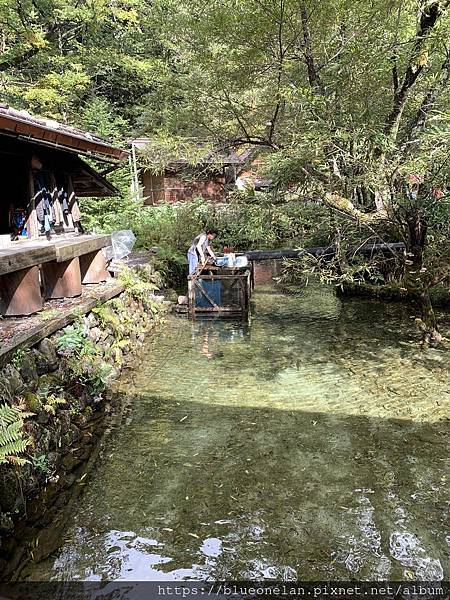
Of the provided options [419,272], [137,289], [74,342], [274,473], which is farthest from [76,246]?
[419,272]

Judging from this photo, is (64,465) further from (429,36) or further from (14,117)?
(429,36)

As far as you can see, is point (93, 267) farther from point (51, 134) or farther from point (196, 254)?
point (51, 134)

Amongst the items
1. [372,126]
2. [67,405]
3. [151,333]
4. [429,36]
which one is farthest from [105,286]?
[429,36]

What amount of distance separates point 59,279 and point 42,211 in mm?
1585

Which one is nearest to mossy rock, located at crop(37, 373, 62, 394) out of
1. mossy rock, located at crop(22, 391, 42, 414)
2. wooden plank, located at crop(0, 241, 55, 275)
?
mossy rock, located at crop(22, 391, 42, 414)

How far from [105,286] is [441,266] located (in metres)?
6.74

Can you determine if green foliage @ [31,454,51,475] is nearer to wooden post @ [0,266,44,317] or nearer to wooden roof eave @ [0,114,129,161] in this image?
wooden post @ [0,266,44,317]

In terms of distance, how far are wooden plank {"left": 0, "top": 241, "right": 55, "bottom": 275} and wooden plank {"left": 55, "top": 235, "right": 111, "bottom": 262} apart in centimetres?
37

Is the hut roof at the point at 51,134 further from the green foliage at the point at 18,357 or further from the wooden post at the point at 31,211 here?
the green foliage at the point at 18,357

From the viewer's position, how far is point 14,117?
5.96m

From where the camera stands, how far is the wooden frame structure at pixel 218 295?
11.9m

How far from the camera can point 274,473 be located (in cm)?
529

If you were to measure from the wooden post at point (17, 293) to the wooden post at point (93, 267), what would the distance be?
2978mm

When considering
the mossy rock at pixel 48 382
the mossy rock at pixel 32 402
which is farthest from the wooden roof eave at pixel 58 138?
the mossy rock at pixel 32 402
